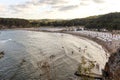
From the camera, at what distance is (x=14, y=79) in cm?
3216

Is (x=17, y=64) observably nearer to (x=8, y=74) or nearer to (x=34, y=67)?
(x=34, y=67)

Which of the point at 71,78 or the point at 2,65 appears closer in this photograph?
the point at 71,78

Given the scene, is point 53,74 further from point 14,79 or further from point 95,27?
point 95,27

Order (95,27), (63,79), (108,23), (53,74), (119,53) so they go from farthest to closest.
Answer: (95,27), (108,23), (53,74), (63,79), (119,53)

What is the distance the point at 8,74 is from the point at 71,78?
10660mm

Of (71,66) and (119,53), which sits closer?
(119,53)

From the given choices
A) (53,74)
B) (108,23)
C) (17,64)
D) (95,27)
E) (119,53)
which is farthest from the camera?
(95,27)

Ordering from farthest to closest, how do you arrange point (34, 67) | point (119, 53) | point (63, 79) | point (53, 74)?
1. point (34, 67)
2. point (53, 74)
3. point (63, 79)
4. point (119, 53)

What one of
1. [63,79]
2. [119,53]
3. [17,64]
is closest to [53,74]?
[63,79]

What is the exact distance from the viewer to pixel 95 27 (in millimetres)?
145125

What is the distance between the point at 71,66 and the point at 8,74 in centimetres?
1262

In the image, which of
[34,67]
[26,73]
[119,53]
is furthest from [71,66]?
[119,53]

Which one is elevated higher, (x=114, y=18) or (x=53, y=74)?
(x=114, y=18)

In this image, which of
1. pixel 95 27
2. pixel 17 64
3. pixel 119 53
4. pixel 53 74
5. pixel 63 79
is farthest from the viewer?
pixel 95 27
